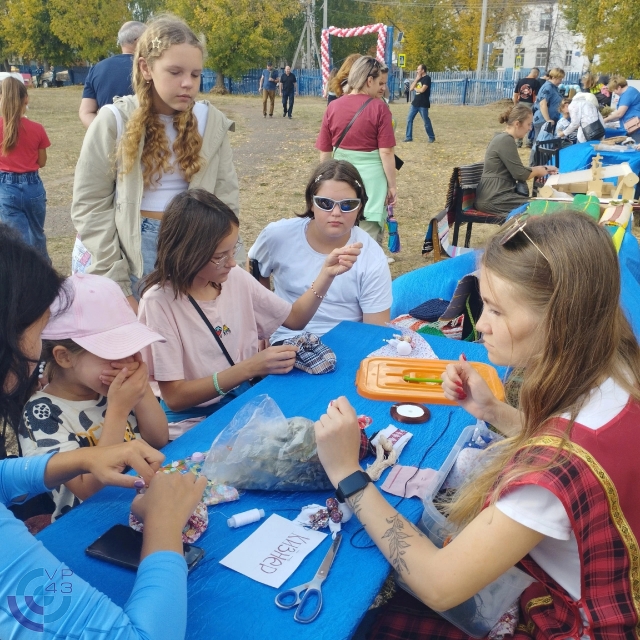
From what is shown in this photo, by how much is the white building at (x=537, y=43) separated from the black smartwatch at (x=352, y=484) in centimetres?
5751

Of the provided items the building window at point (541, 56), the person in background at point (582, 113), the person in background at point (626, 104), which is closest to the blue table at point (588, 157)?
the person in background at point (582, 113)

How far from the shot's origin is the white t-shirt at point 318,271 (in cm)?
289

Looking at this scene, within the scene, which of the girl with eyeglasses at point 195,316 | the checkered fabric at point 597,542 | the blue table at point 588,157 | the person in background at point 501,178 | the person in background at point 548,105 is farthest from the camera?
the person in background at point 548,105

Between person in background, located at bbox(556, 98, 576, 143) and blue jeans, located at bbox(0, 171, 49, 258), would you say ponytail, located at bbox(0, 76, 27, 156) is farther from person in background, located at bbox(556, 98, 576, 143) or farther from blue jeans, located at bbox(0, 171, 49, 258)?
person in background, located at bbox(556, 98, 576, 143)

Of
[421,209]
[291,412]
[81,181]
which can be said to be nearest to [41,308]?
[291,412]

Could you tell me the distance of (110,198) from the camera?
114 inches

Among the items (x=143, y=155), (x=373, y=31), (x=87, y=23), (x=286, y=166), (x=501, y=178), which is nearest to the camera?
(x=143, y=155)

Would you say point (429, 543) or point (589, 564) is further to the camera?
point (429, 543)

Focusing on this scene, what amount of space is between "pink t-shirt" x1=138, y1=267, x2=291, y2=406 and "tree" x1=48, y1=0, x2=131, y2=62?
137 ft

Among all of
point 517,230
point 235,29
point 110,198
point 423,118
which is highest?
point 235,29

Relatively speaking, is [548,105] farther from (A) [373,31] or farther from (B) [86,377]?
(B) [86,377]

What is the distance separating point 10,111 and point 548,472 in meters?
5.22

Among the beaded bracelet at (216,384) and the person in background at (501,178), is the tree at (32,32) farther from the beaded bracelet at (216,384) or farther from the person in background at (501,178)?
the beaded bracelet at (216,384)

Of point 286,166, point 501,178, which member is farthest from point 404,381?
point 286,166
